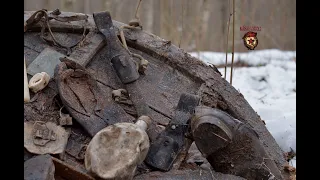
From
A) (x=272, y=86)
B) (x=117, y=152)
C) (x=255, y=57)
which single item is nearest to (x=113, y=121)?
(x=117, y=152)

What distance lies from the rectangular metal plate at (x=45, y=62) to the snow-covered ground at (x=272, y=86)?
0.95 metres

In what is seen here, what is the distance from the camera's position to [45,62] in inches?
90.0

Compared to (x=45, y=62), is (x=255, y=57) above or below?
below

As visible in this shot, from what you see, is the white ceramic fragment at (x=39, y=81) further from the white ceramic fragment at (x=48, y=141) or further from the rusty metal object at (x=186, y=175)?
the rusty metal object at (x=186, y=175)

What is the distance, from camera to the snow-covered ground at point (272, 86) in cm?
339

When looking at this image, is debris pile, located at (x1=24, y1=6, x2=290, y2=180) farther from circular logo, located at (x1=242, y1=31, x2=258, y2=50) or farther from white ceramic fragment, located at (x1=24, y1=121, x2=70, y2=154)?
circular logo, located at (x1=242, y1=31, x2=258, y2=50)

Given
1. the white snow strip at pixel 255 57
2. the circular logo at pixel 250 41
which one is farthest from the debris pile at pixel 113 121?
the white snow strip at pixel 255 57

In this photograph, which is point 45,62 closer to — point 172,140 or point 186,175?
point 172,140

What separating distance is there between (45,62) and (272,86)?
3474mm

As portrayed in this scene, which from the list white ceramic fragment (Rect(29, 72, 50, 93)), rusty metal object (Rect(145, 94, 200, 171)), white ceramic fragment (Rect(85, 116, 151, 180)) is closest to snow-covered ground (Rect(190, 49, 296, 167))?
rusty metal object (Rect(145, 94, 200, 171))
